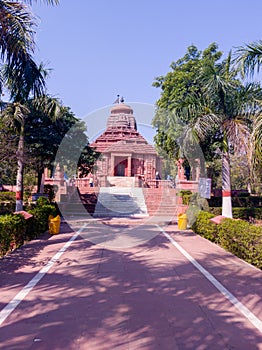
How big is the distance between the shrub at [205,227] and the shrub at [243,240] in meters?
0.84

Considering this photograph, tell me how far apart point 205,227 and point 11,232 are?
6554 mm

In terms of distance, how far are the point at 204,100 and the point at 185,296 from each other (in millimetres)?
9020

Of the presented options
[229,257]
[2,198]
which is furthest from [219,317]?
[2,198]

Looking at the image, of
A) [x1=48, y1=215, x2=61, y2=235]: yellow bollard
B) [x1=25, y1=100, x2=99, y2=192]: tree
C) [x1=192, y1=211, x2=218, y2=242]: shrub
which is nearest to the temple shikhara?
[x1=25, y1=100, x2=99, y2=192]: tree

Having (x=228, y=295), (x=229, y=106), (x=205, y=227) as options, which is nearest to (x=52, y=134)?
(x=229, y=106)

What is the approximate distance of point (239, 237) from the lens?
306 inches

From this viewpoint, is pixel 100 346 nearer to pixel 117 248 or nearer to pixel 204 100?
pixel 117 248

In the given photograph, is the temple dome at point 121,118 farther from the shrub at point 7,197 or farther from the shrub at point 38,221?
the shrub at point 38,221

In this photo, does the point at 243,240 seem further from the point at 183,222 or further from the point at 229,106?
the point at 229,106

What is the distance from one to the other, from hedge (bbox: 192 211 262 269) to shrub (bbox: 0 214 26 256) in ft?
19.1

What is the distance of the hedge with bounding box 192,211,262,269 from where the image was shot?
7.00 meters

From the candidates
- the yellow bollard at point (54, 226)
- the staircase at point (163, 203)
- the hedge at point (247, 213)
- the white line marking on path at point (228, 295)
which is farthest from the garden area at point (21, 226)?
the hedge at point (247, 213)

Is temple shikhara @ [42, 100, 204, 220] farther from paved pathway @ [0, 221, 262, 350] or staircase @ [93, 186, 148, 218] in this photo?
paved pathway @ [0, 221, 262, 350]

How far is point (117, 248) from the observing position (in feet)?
29.5
